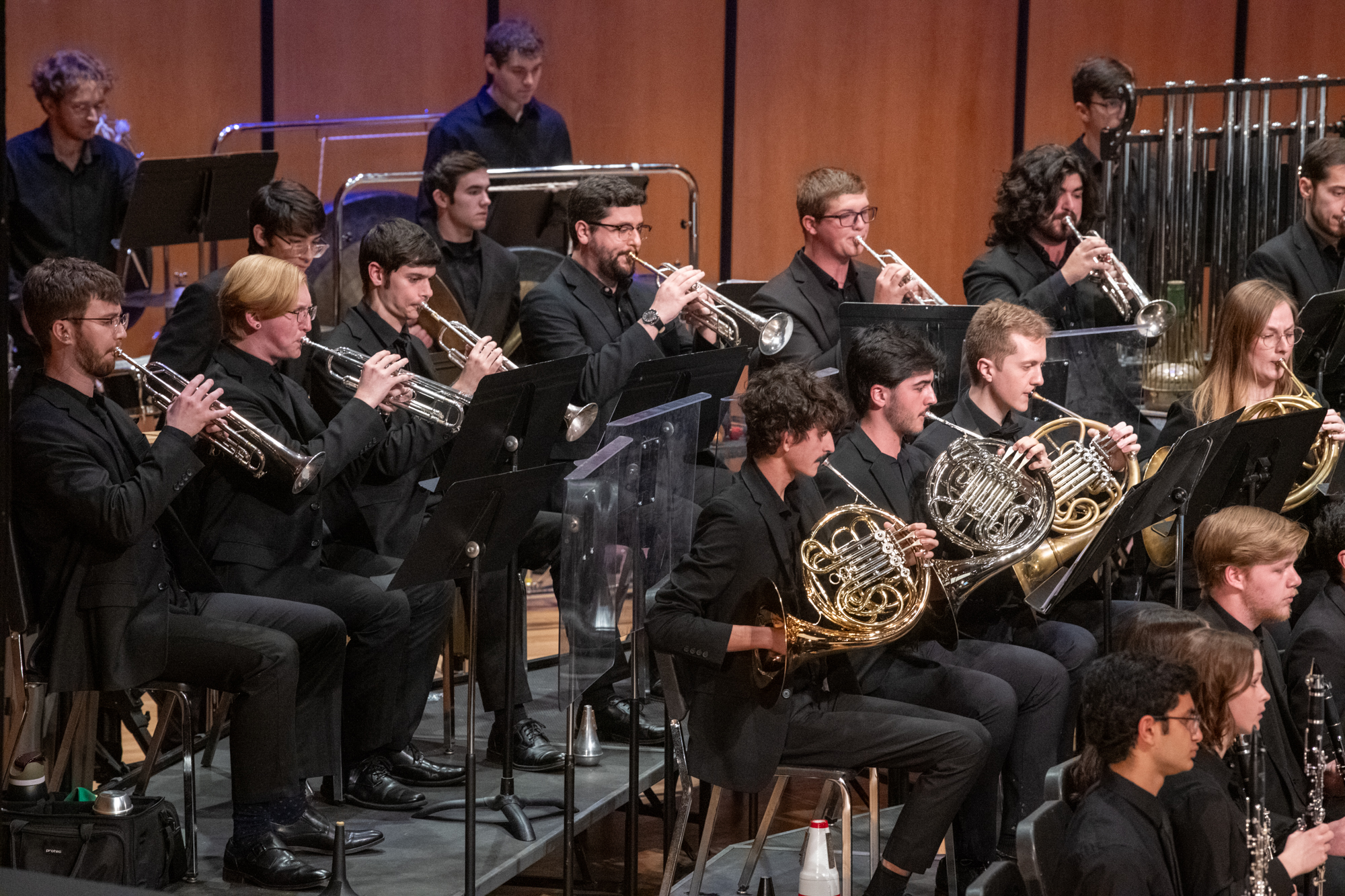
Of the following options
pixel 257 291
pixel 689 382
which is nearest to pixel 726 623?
pixel 689 382

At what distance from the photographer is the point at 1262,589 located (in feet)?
12.1

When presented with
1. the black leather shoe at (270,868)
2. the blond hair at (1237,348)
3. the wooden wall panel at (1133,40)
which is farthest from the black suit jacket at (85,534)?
the wooden wall panel at (1133,40)

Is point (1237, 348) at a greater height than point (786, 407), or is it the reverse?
point (1237, 348)

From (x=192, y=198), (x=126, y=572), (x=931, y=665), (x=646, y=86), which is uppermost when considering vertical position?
(x=646, y=86)

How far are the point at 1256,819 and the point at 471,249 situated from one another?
10.7 feet

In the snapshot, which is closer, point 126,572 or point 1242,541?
point 126,572

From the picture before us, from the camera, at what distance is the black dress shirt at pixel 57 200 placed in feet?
18.4

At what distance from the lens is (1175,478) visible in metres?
3.71

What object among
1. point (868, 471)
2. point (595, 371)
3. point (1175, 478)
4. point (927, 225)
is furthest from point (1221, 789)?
point (927, 225)

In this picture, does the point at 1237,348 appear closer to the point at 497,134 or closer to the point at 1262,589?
the point at 1262,589

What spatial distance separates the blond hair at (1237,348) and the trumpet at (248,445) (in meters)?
2.53

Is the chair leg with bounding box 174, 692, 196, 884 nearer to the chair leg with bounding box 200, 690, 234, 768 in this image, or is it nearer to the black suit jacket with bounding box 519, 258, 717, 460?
the chair leg with bounding box 200, 690, 234, 768

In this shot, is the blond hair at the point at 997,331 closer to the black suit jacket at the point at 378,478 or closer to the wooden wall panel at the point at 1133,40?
the black suit jacket at the point at 378,478

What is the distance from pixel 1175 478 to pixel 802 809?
1782 millimetres
